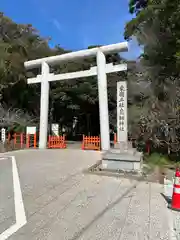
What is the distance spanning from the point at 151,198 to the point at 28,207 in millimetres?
2564

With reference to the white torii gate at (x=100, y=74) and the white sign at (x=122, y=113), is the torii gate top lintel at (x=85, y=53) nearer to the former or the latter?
the white torii gate at (x=100, y=74)

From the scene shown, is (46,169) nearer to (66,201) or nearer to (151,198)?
(66,201)

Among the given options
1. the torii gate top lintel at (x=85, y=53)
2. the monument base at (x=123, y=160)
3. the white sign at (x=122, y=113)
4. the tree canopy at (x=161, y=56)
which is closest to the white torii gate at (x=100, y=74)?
the torii gate top lintel at (x=85, y=53)

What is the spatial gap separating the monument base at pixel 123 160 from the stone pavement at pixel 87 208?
933 mm

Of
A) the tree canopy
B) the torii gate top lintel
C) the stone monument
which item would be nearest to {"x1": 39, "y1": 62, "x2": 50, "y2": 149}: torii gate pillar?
the torii gate top lintel

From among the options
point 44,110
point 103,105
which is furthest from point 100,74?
point 44,110

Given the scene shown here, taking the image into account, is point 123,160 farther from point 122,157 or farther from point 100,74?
point 100,74

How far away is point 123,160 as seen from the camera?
7656 mm

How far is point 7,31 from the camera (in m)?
26.7

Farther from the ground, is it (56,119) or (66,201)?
(56,119)

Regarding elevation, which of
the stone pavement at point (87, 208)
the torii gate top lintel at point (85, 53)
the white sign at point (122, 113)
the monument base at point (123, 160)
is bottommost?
the stone pavement at point (87, 208)

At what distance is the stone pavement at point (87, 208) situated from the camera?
333cm

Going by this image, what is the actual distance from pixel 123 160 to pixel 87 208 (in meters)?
3.56

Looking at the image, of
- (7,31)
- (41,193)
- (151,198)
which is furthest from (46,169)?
(7,31)
